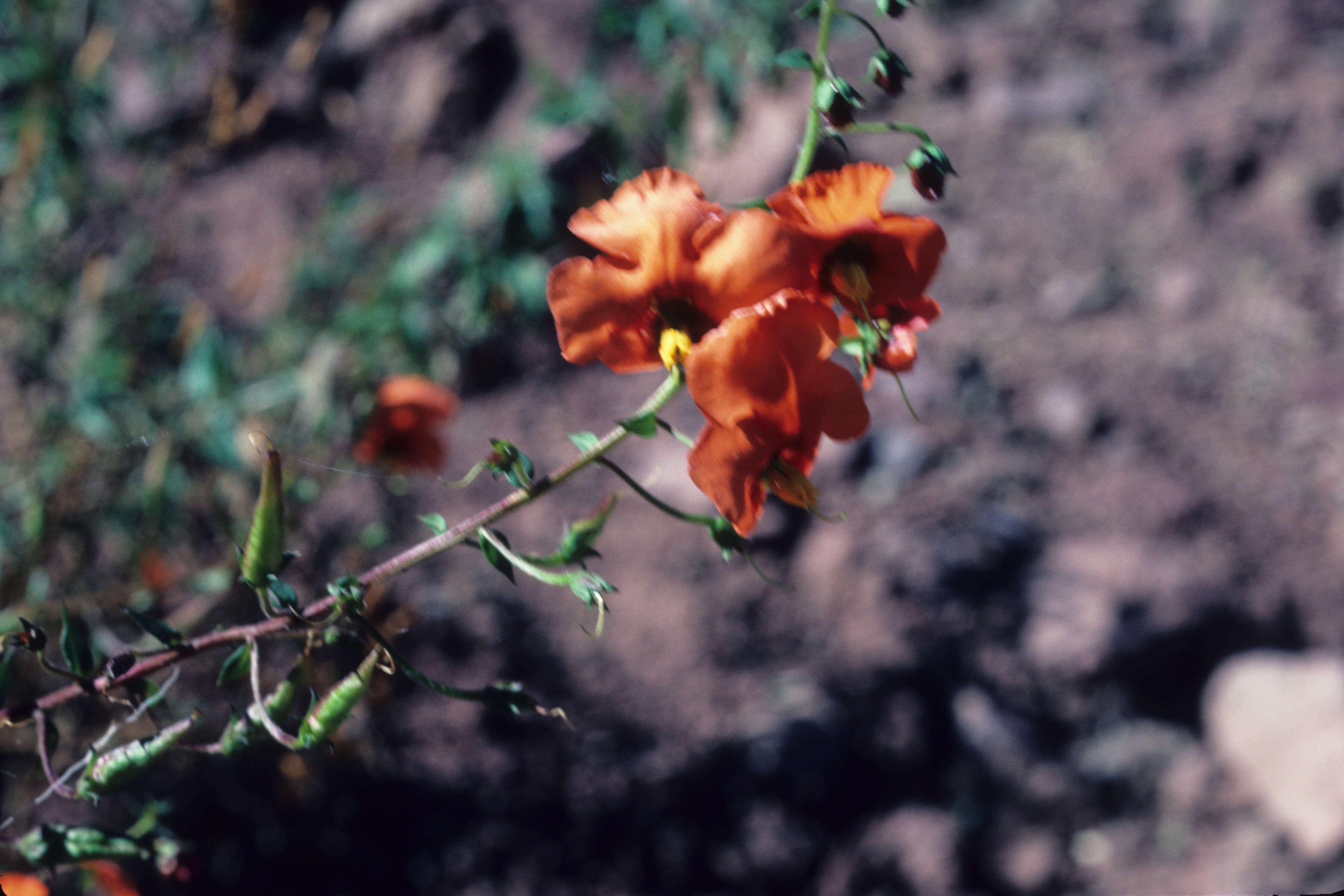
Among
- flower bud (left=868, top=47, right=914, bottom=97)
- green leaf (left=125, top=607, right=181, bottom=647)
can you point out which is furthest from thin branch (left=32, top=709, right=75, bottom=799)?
flower bud (left=868, top=47, right=914, bottom=97)

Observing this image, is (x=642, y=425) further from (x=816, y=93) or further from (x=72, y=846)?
(x=72, y=846)

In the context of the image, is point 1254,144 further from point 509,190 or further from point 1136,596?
point 509,190

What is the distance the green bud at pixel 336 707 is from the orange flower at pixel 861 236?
1.89 feet

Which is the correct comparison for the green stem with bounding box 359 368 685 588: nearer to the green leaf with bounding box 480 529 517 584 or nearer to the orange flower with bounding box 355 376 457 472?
the green leaf with bounding box 480 529 517 584

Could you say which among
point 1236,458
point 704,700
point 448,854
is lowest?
point 448,854

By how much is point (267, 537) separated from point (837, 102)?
2.25 feet

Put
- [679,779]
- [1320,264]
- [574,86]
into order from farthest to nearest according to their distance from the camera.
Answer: [1320,264], [574,86], [679,779]

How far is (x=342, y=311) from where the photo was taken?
2.28 m

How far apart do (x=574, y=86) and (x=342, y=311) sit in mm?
877

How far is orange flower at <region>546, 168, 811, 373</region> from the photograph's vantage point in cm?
85

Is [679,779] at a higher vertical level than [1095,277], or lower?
lower

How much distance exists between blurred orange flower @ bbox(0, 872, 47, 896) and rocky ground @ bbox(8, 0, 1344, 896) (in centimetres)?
83

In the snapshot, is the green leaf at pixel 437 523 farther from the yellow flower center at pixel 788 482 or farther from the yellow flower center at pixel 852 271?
the yellow flower center at pixel 852 271

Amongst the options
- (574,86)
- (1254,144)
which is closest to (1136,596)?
(1254,144)
